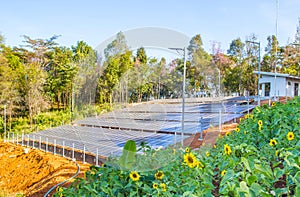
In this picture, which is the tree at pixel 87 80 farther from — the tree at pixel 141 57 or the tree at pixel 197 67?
the tree at pixel 197 67

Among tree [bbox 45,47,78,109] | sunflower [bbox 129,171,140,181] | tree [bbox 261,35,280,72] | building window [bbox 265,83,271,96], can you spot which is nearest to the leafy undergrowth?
sunflower [bbox 129,171,140,181]

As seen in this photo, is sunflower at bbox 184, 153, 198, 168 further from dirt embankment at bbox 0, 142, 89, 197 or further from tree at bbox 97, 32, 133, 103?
dirt embankment at bbox 0, 142, 89, 197

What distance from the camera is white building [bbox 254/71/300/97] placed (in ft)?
35.7

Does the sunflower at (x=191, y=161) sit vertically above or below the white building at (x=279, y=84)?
below

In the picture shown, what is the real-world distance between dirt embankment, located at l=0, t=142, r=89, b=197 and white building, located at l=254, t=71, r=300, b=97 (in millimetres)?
9194

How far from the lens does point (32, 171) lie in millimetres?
5273

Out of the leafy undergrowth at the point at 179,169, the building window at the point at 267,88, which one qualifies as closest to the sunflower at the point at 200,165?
the leafy undergrowth at the point at 179,169

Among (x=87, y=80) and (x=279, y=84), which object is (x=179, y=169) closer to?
(x=87, y=80)

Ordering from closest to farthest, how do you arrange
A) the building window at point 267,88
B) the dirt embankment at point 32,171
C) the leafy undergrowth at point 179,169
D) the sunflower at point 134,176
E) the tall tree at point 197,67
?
the leafy undergrowth at point 179,169
the sunflower at point 134,176
the tall tree at point 197,67
the dirt embankment at point 32,171
the building window at point 267,88

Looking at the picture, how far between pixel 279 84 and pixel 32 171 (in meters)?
10.4

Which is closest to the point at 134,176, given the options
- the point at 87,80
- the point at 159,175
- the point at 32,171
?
the point at 159,175

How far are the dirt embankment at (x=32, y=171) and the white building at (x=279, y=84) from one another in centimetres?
919

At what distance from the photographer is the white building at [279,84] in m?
10.9

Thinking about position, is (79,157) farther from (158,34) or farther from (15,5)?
(158,34)
